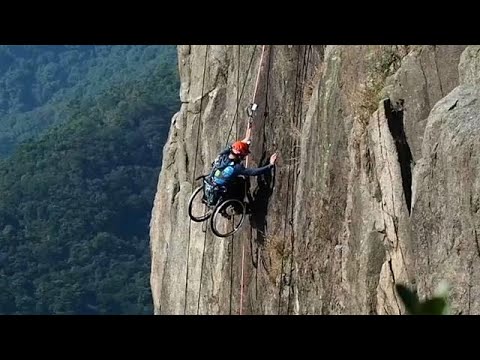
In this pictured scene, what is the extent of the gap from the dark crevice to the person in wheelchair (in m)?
3.80

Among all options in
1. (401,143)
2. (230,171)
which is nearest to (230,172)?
(230,171)

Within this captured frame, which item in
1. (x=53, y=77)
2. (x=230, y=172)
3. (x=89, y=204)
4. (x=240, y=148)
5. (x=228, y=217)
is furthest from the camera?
(x=53, y=77)

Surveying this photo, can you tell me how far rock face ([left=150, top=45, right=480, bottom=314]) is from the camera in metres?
9.12

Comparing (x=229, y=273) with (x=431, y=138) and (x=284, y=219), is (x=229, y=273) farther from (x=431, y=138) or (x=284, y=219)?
(x=431, y=138)

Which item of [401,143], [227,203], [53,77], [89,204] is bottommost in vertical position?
[227,203]

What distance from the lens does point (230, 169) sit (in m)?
15.8

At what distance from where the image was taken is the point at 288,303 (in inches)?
611

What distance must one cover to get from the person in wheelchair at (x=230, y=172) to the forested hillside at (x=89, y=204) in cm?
4990

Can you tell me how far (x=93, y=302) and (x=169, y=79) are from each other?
37394mm

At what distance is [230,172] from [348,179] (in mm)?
3122

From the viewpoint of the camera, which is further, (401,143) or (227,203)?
(227,203)

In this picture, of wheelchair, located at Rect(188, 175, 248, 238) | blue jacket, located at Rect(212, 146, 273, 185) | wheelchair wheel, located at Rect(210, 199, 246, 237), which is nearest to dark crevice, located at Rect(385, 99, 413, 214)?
blue jacket, located at Rect(212, 146, 273, 185)

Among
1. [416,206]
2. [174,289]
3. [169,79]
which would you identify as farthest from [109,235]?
[416,206]

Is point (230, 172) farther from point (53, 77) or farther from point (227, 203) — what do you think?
point (53, 77)
